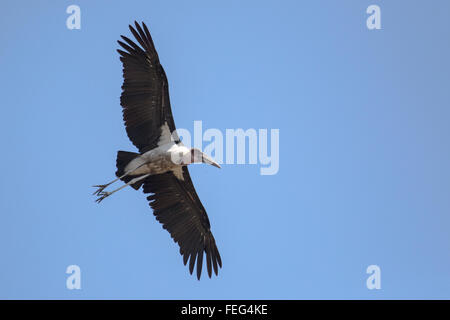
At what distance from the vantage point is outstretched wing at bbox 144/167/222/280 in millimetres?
16219

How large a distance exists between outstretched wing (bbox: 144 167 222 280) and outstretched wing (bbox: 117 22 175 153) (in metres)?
1.51

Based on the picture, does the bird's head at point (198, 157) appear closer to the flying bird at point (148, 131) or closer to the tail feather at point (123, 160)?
the flying bird at point (148, 131)

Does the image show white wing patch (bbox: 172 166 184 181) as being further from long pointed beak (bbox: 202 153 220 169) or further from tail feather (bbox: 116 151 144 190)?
tail feather (bbox: 116 151 144 190)

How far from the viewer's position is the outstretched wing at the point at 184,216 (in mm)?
16219

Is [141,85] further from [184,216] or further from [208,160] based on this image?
[184,216]

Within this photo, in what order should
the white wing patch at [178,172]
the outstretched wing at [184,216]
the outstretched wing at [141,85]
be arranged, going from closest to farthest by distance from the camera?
the outstretched wing at [141,85] → the white wing patch at [178,172] → the outstretched wing at [184,216]

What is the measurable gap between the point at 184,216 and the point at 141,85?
3417 millimetres

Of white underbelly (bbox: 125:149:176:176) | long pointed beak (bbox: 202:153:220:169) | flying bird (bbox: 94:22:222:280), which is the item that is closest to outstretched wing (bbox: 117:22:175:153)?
flying bird (bbox: 94:22:222:280)

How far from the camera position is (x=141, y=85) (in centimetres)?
1506

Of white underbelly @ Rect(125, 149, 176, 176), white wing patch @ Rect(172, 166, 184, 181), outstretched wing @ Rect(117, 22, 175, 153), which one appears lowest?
white wing patch @ Rect(172, 166, 184, 181)

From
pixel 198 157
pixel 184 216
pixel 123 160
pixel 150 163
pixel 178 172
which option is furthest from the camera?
pixel 184 216

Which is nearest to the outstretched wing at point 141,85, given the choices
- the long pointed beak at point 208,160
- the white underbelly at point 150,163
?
the white underbelly at point 150,163

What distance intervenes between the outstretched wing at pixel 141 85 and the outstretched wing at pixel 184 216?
151 cm

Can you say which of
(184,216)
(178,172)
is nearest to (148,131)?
(178,172)
